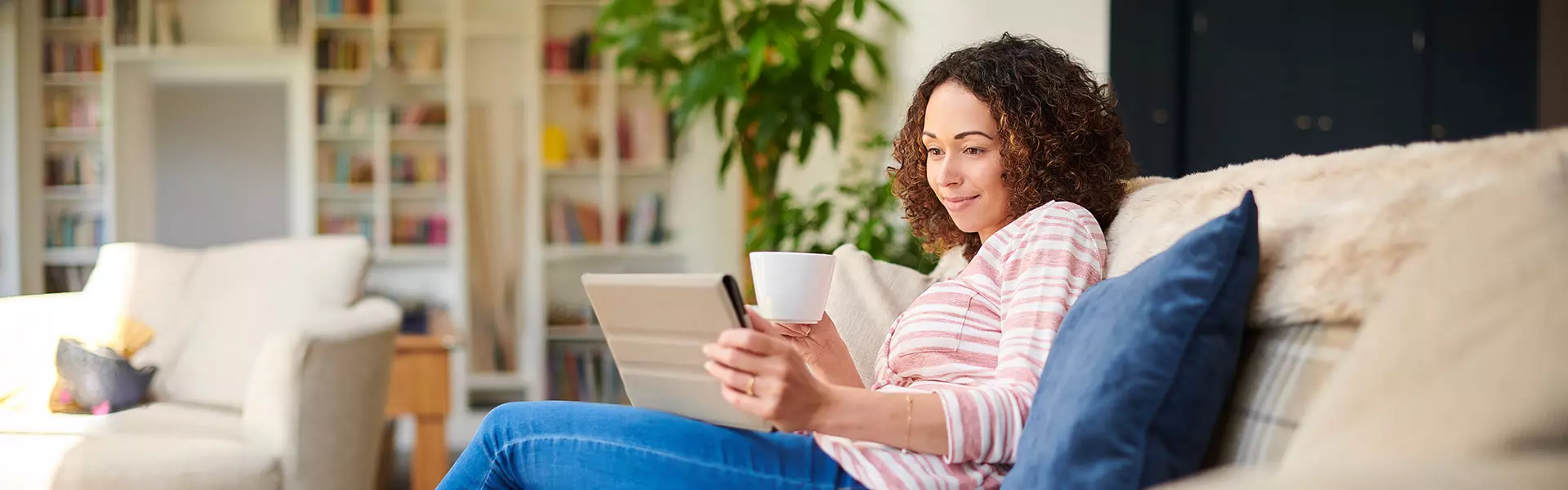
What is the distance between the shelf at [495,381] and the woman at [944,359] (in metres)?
4.09

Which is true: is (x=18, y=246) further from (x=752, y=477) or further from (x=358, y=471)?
(x=752, y=477)

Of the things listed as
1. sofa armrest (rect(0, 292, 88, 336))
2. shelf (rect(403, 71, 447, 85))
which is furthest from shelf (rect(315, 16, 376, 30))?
sofa armrest (rect(0, 292, 88, 336))

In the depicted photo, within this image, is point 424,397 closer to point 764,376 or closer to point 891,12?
point 891,12

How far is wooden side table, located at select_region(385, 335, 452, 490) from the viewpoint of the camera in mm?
3252

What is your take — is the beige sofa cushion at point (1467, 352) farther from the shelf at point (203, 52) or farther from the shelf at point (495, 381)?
the shelf at point (203, 52)

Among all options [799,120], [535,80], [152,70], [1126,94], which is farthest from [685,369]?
[152,70]

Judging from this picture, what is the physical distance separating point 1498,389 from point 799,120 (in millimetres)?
2682

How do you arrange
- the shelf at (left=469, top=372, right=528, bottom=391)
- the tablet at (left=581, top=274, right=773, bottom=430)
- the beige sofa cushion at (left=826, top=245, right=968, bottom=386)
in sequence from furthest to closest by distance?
the shelf at (left=469, top=372, right=528, bottom=391) < the beige sofa cushion at (left=826, top=245, right=968, bottom=386) < the tablet at (left=581, top=274, right=773, bottom=430)

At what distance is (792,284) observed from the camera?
42.3 inches

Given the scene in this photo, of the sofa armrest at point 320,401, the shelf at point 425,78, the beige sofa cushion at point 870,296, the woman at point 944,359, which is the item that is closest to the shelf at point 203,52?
the shelf at point 425,78

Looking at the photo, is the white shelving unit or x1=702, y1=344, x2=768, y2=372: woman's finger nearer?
A: x1=702, y1=344, x2=768, y2=372: woman's finger

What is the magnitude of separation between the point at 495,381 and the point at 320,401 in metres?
2.98

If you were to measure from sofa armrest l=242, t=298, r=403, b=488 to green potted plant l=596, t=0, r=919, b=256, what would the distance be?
115 centimetres

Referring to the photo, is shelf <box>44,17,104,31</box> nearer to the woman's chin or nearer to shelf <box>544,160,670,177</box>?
shelf <box>544,160,670,177</box>
